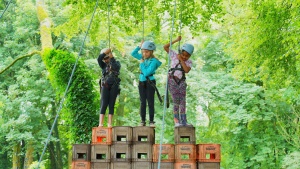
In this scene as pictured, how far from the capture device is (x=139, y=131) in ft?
22.5

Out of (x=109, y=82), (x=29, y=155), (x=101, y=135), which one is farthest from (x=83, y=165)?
(x=29, y=155)

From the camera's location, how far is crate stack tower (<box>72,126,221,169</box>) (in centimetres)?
659

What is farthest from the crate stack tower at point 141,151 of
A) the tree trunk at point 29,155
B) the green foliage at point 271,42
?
the tree trunk at point 29,155

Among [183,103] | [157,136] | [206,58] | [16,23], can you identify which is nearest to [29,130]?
[16,23]

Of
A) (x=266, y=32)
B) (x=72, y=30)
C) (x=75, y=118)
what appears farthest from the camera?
(x=72, y=30)

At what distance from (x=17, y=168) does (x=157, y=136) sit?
7.05 metres

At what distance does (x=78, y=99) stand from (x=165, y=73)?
16.7 feet

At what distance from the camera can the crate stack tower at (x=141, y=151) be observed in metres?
6.59

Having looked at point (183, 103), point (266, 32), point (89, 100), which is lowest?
point (183, 103)

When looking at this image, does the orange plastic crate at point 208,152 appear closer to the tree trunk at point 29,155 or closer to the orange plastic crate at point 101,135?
the orange plastic crate at point 101,135

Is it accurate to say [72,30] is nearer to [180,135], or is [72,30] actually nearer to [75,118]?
[75,118]

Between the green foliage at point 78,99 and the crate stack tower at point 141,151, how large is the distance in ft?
16.8

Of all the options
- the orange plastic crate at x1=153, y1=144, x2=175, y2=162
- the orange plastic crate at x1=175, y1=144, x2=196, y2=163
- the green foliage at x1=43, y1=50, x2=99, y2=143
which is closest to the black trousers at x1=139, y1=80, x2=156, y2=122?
the orange plastic crate at x1=153, y1=144, x2=175, y2=162

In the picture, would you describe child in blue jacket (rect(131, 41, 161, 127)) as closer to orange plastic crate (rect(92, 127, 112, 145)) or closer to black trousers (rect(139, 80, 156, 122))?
black trousers (rect(139, 80, 156, 122))
